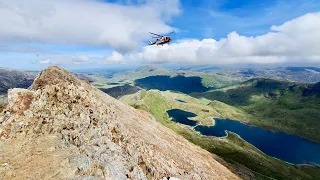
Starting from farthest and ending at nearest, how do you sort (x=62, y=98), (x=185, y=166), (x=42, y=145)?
1. (x=185, y=166)
2. (x=62, y=98)
3. (x=42, y=145)

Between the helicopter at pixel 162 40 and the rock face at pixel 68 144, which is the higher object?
the helicopter at pixel 162 40

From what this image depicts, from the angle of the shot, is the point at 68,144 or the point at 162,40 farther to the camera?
the point at 162,40

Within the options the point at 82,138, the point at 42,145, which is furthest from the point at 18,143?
the point at 82,138

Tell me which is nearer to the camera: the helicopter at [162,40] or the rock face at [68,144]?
the rock face at [68,144]

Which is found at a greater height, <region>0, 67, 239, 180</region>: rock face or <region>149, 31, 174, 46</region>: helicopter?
<region>149, 31, 174, 46</region>: helicopter

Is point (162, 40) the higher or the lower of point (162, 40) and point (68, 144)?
the higher

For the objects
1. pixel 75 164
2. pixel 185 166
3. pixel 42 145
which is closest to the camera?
pixel 75 164

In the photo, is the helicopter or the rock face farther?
Result: the helicopter

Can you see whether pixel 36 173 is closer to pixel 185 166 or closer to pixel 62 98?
pixel 62 98
